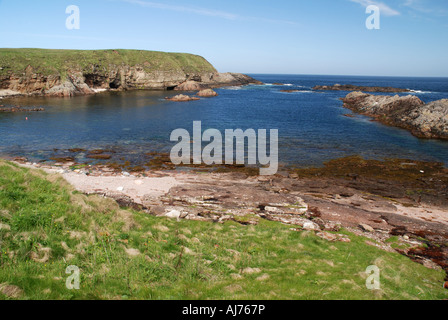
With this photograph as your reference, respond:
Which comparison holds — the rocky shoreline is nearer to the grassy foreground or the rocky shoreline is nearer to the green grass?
the grassy foreground

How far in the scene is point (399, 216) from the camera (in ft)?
77.3

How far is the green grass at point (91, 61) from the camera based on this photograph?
324 ft

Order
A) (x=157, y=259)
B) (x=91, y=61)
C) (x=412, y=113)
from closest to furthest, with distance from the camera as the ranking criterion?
1. (x=157, y=259)
2. (x=412, y=113)
3. (x=91, y=61)

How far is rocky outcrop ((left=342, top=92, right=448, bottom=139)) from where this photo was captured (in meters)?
54.7

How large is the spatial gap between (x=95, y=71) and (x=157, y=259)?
12717 cm

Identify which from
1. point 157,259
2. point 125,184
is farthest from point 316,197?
point 157,259
